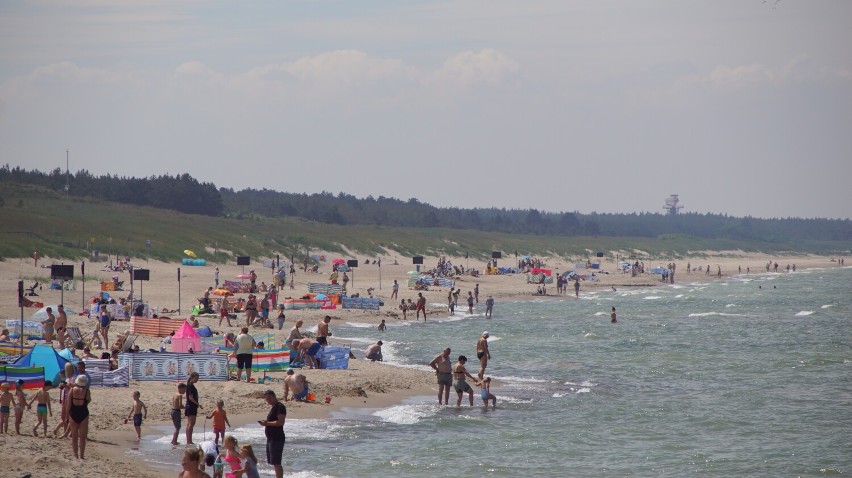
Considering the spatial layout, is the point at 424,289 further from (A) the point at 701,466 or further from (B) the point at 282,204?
(B) the point at 282,204

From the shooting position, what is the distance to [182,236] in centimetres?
6856

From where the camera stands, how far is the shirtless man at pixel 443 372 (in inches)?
806

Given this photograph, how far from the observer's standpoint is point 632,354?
3203 cm

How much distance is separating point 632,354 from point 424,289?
86.2 feet

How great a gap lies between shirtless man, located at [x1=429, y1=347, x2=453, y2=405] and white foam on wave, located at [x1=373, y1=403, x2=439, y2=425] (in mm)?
375

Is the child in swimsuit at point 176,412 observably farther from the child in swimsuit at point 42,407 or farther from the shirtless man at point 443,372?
the shirtless man at point 443,372

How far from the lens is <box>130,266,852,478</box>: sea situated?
52.9 feet

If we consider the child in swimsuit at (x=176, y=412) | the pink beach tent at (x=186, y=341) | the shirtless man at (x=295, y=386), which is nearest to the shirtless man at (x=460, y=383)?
the shirtless man at (x=295, y=386)

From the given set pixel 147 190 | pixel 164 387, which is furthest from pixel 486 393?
pixel 147 190

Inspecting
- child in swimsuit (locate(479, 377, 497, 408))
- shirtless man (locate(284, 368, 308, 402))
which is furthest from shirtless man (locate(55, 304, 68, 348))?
child in swimsuit (locate(479, 377, 497, 408))

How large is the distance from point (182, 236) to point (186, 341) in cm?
4750

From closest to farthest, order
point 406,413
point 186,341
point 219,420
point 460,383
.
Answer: point 219,420
point 406,413
point 460,383
point 186,341

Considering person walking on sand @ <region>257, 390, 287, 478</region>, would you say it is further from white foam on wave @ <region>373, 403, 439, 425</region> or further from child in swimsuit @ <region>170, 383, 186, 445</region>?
white foam on wave @ <region>373, 403, 439, 425</region>

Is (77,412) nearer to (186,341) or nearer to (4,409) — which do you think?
(4,409)
